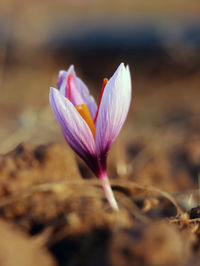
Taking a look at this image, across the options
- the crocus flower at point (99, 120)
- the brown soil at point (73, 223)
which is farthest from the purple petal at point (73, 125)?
the brown soil at point (73, 223)

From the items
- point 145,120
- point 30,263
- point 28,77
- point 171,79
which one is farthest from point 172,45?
point 30,263

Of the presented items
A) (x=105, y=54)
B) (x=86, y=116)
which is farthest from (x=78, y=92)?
(x=105, y=54)

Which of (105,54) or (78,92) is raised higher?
(105,54)

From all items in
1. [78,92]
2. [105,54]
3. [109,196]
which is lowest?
[109,196]

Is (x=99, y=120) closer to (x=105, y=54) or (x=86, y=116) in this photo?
(x=86, y=116)

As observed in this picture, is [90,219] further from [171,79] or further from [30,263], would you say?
[171,79]

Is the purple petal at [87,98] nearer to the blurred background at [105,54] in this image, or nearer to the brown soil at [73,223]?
the brown soil at [73,223]

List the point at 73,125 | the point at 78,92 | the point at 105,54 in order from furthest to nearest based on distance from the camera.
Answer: the point at 105,54
the point at 78,92
the point at 73,125
